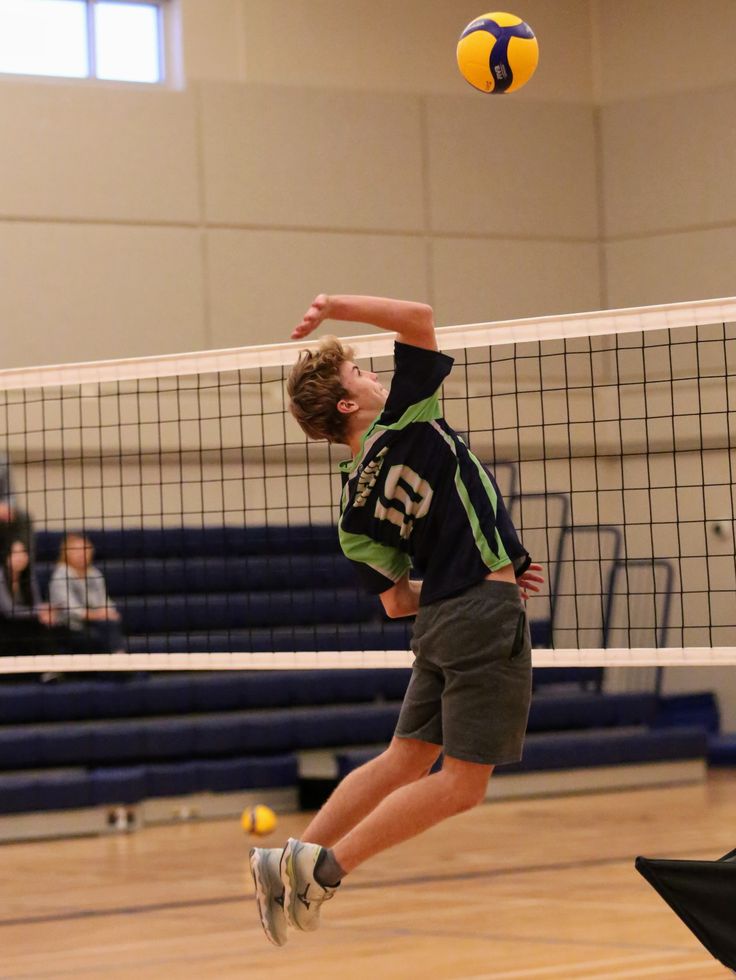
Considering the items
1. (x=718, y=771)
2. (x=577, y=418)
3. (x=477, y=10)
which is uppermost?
(x=477, y=10)

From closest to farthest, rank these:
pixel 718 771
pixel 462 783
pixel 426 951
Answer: pixel 462 783 → pixel 426 951 → pixel 718 771

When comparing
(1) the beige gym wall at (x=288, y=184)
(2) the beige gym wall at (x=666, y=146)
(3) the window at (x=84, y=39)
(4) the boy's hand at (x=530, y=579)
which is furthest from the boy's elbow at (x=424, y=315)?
(2) the beige gym wall at (x=666, y=146)

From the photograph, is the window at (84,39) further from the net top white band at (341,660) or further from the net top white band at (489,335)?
the net top white band at (341,660)

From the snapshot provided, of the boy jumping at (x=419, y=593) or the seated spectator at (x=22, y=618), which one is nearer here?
the boy jumping at (x=419, y=593)

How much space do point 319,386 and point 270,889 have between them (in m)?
1.34

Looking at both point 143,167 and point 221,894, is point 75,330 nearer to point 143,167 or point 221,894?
point 143,167

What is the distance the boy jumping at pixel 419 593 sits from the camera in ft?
12.0

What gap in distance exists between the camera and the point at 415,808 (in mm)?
3617

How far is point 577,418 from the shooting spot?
40.1 feet

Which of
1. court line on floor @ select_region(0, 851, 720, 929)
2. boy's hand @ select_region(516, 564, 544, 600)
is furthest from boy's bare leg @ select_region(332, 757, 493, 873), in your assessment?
court line on floor @ select_region(0, 851, 720, 929)

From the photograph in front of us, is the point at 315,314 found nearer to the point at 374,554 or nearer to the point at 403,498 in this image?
the point at 403,498

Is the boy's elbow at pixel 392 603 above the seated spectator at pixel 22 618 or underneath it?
above

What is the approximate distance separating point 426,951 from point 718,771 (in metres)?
6.33

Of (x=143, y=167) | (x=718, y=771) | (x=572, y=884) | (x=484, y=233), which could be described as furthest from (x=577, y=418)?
(x=572, y=884)
